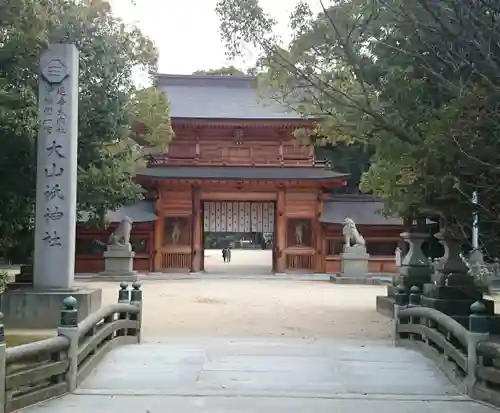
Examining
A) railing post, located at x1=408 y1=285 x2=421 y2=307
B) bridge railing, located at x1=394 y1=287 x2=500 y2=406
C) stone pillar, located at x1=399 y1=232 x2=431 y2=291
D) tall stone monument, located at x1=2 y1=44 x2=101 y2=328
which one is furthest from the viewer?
stone pillar, located at x1=399 y1=232 x2=431 y2=291

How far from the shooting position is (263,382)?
696 centimetres

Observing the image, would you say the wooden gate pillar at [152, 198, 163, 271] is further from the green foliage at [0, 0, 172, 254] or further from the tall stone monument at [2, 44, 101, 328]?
the tall stone monument at [2, 44, 101, 328]

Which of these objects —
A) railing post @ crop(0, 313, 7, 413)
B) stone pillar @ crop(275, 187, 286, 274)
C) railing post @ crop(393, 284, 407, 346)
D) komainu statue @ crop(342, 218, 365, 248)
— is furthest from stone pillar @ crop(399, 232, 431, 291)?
stone pillar @ crop(275, 187, 286, 274)

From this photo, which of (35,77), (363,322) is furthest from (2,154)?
(363,322)

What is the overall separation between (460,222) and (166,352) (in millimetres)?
4237

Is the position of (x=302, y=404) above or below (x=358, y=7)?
below

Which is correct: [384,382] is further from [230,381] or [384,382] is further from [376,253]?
[376,253]

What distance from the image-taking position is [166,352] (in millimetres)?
8516

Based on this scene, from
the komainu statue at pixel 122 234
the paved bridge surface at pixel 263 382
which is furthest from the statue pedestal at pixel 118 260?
the paved bridge surface at pixel 263 382

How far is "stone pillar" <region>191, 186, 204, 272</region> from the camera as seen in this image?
95.8 ft

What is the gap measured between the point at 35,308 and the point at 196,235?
18648 millimetres

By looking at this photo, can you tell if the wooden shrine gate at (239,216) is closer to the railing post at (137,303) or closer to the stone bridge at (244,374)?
the railing post at (137,303)

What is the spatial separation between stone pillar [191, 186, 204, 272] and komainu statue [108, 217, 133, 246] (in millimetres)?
3518

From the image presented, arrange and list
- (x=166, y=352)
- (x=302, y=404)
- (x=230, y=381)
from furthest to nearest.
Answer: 1. (x=166, y=352)
2. (x=230, y=381)
3. (x=302, y=404)
